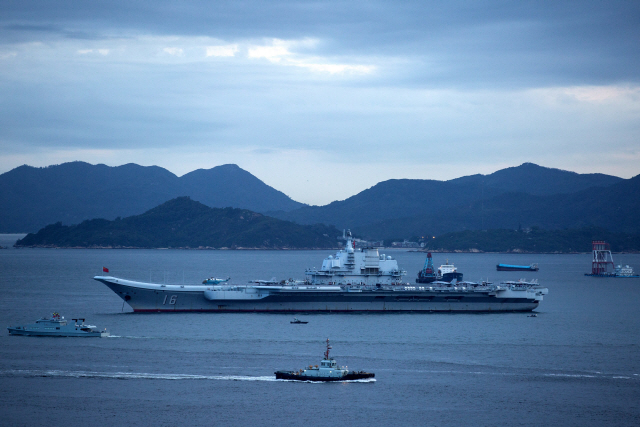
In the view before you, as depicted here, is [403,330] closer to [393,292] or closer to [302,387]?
[393,292]

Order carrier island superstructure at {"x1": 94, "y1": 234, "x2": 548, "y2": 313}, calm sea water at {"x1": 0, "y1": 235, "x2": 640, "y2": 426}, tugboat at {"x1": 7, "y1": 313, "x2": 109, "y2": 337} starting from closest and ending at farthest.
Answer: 1. calm sea water at {"x1": 0, "y1": 235, "x2": 640, "y2": 426}
2. tugboat at {"x1": 7, "y1": 313, "x2": 109, "y2": 337}
3. carrier island superstructure at {"x1": 94, "y1": 234, "x2": 548, "y2": 313}

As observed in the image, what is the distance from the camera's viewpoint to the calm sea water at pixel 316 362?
1075 inches

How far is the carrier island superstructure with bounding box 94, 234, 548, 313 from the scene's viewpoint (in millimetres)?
52219

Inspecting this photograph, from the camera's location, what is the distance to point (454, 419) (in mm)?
27062

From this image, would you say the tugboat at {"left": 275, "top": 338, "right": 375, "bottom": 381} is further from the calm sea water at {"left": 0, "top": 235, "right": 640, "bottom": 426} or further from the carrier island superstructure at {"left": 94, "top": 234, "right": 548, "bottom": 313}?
the carrier island superstructure at {"left": 94, "top": 234, "right": 548, "bottom": 313}

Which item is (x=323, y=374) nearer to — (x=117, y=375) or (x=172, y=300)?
(x=117, y=375)

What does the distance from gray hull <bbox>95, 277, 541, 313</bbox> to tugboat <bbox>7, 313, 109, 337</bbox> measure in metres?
8.86

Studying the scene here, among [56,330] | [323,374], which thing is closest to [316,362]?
[323,374]

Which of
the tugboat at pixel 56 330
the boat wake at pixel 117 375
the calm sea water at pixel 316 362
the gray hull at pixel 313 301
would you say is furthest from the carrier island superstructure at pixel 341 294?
the boat wake at pixel 117 375

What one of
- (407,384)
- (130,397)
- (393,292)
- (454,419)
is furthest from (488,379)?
(393,292)

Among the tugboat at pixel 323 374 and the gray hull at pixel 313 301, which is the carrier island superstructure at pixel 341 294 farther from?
the tugboat at pixel 323 374

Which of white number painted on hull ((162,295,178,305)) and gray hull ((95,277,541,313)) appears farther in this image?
white number painted on hull ((162,295,178,305))

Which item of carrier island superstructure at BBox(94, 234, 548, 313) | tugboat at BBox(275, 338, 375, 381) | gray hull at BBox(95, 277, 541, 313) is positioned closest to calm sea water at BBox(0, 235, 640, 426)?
tugboat at BBox(275, 338, 375, 381)

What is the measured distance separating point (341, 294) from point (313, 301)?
229 cm
